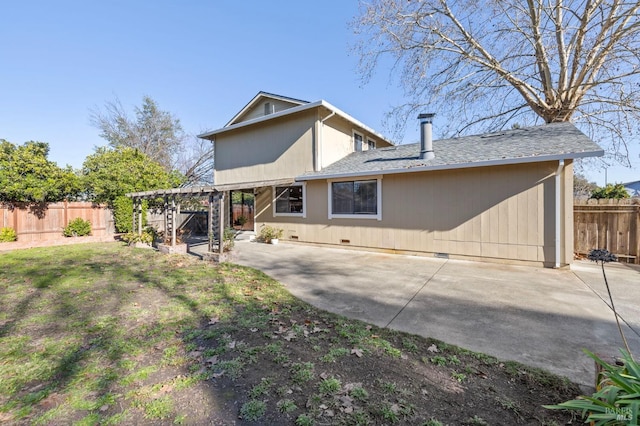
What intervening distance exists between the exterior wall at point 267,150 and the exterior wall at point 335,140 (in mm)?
539

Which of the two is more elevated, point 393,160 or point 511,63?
point 511,63

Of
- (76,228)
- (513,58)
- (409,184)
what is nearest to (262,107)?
(409,184)

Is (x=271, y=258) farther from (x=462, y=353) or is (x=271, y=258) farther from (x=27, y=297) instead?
(x=462, y=353)

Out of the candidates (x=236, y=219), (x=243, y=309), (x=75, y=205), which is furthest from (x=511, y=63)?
(x=75, y=205)

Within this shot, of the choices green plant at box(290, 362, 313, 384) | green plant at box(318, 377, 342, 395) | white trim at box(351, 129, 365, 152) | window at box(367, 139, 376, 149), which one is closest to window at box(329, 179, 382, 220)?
white trim at box(351, 129, 365, 152)

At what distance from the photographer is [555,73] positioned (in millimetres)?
11172

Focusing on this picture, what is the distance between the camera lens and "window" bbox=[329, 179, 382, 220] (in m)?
9.06

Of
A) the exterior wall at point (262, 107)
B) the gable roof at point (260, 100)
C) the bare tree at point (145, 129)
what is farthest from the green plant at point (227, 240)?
the bare tree at point (145, 129)

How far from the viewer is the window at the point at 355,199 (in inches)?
357

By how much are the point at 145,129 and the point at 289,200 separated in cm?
1913

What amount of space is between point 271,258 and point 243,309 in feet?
13.6

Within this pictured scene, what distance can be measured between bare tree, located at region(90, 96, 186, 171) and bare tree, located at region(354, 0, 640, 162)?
19292mm

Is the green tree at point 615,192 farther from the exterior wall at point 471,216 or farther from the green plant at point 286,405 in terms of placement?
the green plant at point 286,405

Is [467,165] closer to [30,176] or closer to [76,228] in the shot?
[76,228]
